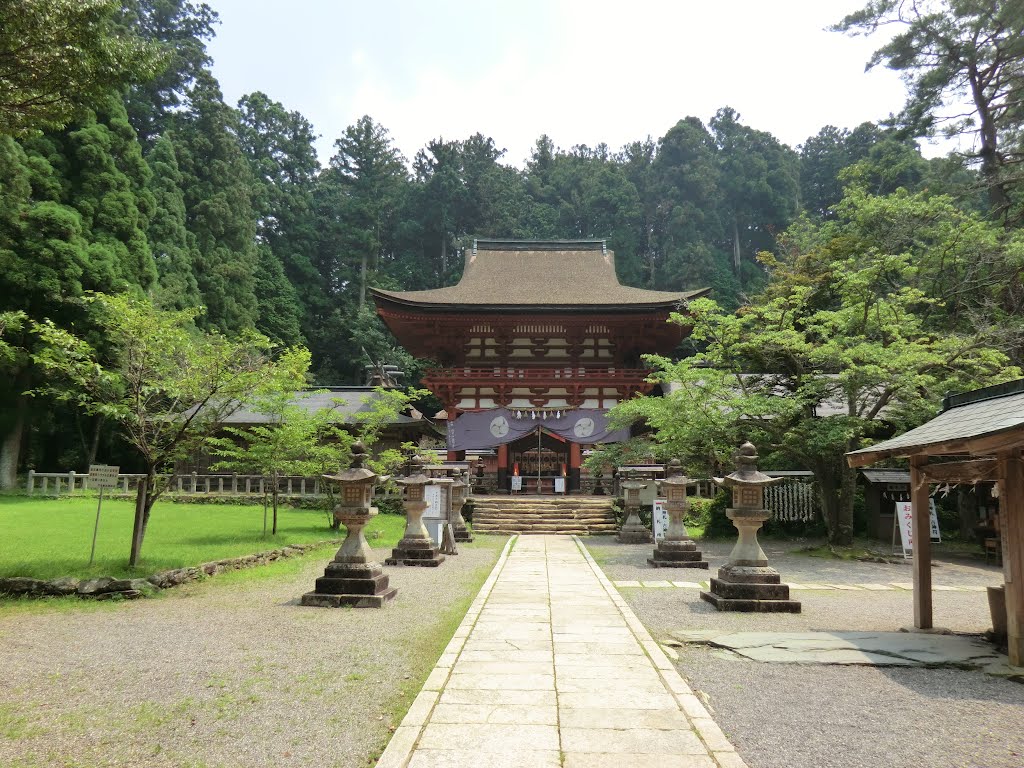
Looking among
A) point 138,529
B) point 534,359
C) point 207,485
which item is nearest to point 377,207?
point 534,359

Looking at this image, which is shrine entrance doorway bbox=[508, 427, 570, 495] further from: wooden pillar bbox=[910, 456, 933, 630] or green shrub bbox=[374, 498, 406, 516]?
wooden pillar bbox=[910, 456, 933, 630]

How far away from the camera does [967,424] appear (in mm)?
5160

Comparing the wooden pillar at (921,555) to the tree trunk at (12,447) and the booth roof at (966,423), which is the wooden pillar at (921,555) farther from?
the tree trunk at (12,447)

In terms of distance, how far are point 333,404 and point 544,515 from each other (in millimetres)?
9660

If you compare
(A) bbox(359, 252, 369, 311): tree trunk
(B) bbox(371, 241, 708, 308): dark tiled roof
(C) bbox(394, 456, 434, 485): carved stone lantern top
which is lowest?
(C) bbox(394, 456, 434, 485): carved stone lantern top

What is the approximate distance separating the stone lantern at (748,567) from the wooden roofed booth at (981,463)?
3.80ft

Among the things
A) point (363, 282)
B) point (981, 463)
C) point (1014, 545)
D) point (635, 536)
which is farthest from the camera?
point (363, 282)

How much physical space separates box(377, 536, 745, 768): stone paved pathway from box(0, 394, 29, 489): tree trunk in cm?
1881

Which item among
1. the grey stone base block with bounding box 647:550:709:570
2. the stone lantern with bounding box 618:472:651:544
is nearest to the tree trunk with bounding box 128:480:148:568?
the grey stone base block with bounding box 647:550:709:570

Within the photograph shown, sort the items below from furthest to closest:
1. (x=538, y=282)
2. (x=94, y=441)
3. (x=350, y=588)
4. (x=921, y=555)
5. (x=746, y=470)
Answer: (x=538, y=282), (x=94, y=441), (x=746, y=470), (x=350, y=588), (x=921, y=555)

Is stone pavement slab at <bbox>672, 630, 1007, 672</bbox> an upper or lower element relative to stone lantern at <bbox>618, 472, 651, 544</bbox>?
lower

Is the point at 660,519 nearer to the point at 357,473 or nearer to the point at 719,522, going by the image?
the point at 719,522

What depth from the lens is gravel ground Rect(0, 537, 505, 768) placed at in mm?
3193

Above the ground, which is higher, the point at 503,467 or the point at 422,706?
the point at 503,467
